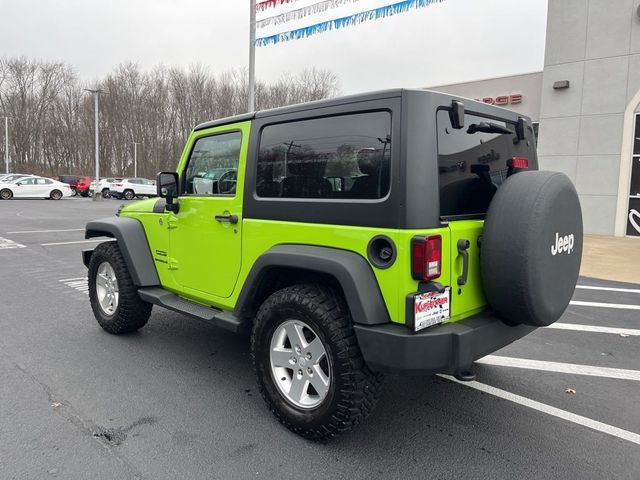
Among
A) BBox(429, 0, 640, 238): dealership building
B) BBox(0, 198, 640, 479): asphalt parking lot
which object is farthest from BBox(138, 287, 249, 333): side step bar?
BBox(429, 0, 640, 238): dealership building

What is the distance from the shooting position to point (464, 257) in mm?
2738

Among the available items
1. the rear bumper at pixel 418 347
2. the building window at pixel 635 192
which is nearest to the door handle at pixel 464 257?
the rear bumper at pixel 418 347

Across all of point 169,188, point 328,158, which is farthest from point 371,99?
point 169,188

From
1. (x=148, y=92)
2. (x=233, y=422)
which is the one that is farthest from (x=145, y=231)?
(x=148, y=92)

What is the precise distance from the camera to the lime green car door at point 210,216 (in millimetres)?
3494

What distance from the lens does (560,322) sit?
571cm

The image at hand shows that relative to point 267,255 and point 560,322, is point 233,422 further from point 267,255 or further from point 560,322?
point 560,322

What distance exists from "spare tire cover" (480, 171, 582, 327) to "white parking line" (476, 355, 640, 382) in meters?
1.58

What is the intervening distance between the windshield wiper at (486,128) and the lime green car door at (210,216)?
1554 millimetres

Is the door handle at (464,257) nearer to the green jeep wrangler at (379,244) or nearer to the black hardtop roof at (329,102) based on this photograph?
the green jeep wrangler at (379,244)

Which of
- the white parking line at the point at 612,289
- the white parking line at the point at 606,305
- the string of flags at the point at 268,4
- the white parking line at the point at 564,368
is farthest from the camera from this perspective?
the string of flags at the point at 268,4

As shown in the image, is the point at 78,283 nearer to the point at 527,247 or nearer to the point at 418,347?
the point at 418,347

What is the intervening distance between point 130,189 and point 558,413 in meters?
35.0

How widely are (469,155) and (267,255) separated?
1.38m
